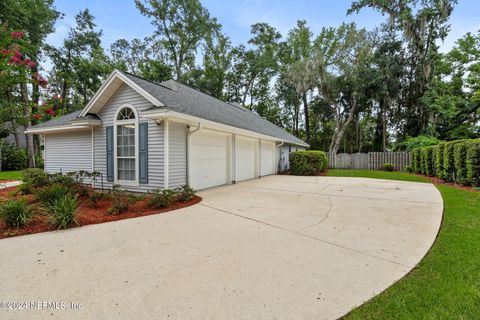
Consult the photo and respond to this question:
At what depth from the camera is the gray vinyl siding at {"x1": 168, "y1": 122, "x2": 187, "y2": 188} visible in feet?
22.1

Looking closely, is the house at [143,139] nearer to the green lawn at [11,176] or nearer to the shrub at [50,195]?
the shrub at [50,195]

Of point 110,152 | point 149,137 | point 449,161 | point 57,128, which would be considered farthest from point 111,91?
point 449,161

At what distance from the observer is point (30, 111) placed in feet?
54.1

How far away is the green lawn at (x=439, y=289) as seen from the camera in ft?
6.06

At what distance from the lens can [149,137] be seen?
688 centimetres

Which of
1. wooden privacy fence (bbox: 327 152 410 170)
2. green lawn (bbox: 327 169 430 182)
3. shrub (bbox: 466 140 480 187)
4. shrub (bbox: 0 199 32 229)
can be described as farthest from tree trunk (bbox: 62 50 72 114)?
shrub (bbox: 466 140 480 187)

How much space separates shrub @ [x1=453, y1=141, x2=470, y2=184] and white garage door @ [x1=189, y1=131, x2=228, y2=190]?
344 inches

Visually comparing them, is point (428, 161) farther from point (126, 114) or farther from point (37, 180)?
point (37, 180)

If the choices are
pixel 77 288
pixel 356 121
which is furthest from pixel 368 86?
pixel 77 288

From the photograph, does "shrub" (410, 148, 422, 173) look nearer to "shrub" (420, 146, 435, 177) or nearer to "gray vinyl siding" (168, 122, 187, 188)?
"shrub" (420, 146, 435, 177)

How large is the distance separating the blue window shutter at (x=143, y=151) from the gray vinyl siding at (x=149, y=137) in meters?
0.10

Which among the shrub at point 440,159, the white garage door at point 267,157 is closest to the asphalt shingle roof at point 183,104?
the white garage door at point 267,157

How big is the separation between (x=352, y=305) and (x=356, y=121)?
27.4 m

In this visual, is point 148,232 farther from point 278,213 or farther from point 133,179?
point 133,179
